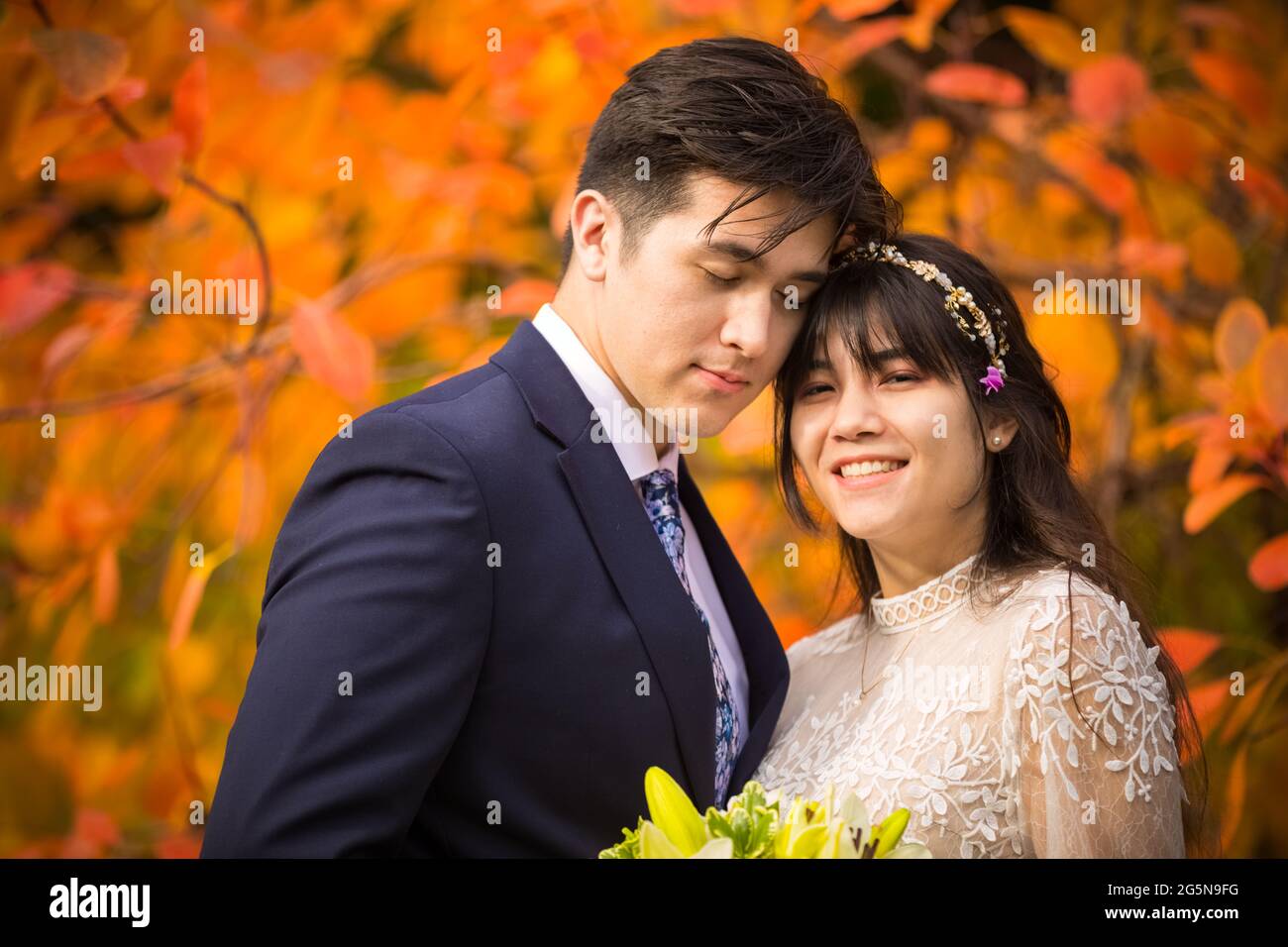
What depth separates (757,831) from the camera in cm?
146

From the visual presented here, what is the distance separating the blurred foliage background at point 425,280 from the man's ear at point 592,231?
0.57 meters

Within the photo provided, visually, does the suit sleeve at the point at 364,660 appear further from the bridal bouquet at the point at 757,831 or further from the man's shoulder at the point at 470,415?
the bridal bouquet at the point at 757,831

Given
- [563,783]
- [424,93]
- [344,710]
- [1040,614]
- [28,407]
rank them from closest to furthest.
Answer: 1. [344,710]
2. [563,783]
3. [1040,614]
4. [28,407]
5. [424,93]

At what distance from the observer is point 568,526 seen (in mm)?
1879

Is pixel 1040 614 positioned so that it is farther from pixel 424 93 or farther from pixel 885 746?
pixel 424 93

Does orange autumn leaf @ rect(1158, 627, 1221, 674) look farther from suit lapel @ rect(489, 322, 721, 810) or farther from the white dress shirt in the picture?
suit lapel @ rect(489, 322, 721, 810)

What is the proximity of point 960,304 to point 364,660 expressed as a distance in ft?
4.17

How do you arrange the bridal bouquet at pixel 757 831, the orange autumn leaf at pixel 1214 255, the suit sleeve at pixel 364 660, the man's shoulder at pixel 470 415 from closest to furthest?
the bridal bouquet at pixel 757 831 < the suit sleeve at pixel 364 660 < the man's shoulder at pixel 470 415 < the orange autumn leaf at pixel 1214 255

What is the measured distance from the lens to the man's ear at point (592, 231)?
2084mm

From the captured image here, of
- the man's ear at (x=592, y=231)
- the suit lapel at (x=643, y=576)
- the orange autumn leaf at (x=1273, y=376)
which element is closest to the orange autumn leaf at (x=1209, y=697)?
the orange autumn leaf at (x=1273, y=376)

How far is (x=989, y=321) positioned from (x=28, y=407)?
2.17 metres

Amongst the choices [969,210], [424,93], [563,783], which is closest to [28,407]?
[424,93]

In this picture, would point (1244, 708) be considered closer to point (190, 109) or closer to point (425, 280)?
point (425, 280)

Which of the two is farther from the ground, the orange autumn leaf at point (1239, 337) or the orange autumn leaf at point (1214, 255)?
the orange autumn leaf at point (1214, 255)
